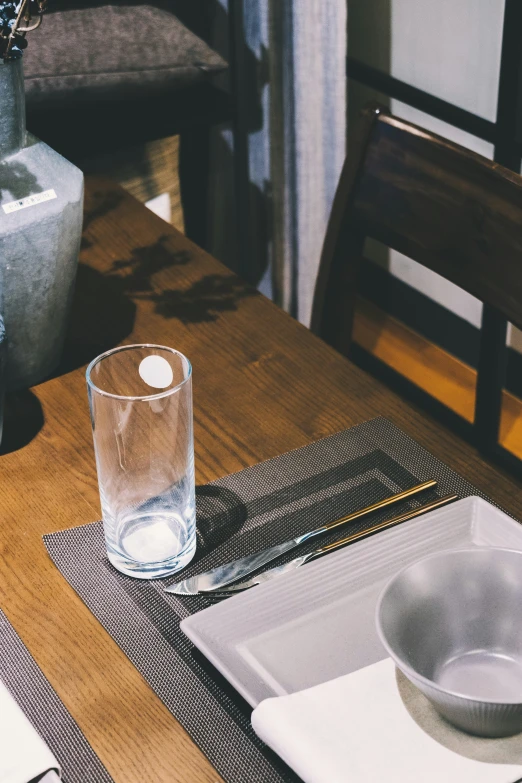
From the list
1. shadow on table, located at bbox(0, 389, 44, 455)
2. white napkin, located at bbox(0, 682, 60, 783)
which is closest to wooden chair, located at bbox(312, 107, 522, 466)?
shadow on table, located at bbox(0, 389, 44, 455)

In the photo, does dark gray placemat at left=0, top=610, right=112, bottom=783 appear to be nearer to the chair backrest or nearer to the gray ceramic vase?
the gray ceramic vase

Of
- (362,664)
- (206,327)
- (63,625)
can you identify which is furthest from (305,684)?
(206,327)

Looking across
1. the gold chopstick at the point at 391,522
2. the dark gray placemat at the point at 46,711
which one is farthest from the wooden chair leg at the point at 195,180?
the dark gray placemat at the point at 46,711

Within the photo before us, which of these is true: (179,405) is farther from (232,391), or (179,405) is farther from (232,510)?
(232,391)

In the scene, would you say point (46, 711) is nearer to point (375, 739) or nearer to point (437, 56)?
point (375, 739)

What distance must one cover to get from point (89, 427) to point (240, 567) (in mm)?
249

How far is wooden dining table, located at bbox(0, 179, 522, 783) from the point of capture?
2.14ft

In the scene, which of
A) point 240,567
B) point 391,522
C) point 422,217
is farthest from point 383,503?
point 422,217

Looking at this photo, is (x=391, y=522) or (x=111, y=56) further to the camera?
(x=111, y=56)

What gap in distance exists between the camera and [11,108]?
897 mm

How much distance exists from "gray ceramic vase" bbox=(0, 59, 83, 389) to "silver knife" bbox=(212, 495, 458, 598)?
14.0 inches

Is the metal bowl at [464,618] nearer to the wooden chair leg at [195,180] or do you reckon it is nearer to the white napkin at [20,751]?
the white napkin at [20,751]

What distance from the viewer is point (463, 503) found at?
0.78m

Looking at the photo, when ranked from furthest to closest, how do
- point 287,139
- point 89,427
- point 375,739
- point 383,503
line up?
point 287,139 < point 89,427 < point 383,503 < point 375,739
